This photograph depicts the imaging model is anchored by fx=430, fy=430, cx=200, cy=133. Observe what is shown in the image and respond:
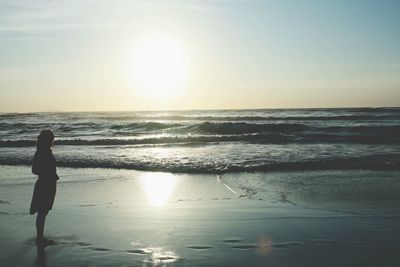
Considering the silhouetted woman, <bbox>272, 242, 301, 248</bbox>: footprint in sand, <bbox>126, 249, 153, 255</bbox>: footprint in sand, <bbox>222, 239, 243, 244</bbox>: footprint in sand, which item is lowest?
<bbox>126, 249, 153, 255</bbox>: footprint in sand

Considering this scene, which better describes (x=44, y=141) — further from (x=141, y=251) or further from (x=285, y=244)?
(x=285, y=244)

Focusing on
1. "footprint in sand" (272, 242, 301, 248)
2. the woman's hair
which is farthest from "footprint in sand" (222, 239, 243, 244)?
the woman's hair

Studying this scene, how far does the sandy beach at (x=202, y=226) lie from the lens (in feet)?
17.3

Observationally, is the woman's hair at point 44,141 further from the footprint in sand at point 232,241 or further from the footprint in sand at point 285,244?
the footprint in sand at point 285,244

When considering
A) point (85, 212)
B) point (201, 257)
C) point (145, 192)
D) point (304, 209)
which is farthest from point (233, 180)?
point (201, 257)

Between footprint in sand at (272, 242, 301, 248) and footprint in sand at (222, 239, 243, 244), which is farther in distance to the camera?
footprint in sand at (222, 239, 243, 244)

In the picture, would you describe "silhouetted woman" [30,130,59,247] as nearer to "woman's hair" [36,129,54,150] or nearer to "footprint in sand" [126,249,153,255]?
"woman's hair" [36,129,54,150]

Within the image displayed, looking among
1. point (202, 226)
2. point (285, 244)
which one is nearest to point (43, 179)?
point (202, 226)

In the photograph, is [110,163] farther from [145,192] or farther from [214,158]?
[145,192]

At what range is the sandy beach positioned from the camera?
5.27 metres

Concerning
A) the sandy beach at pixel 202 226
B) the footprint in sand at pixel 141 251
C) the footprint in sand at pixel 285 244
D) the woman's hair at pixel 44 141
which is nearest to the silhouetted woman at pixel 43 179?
the woman's hair at pixel 44 141

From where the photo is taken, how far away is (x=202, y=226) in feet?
22.1

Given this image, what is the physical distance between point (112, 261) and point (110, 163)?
1089 cm

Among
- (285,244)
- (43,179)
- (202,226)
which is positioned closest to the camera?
(285,244)
